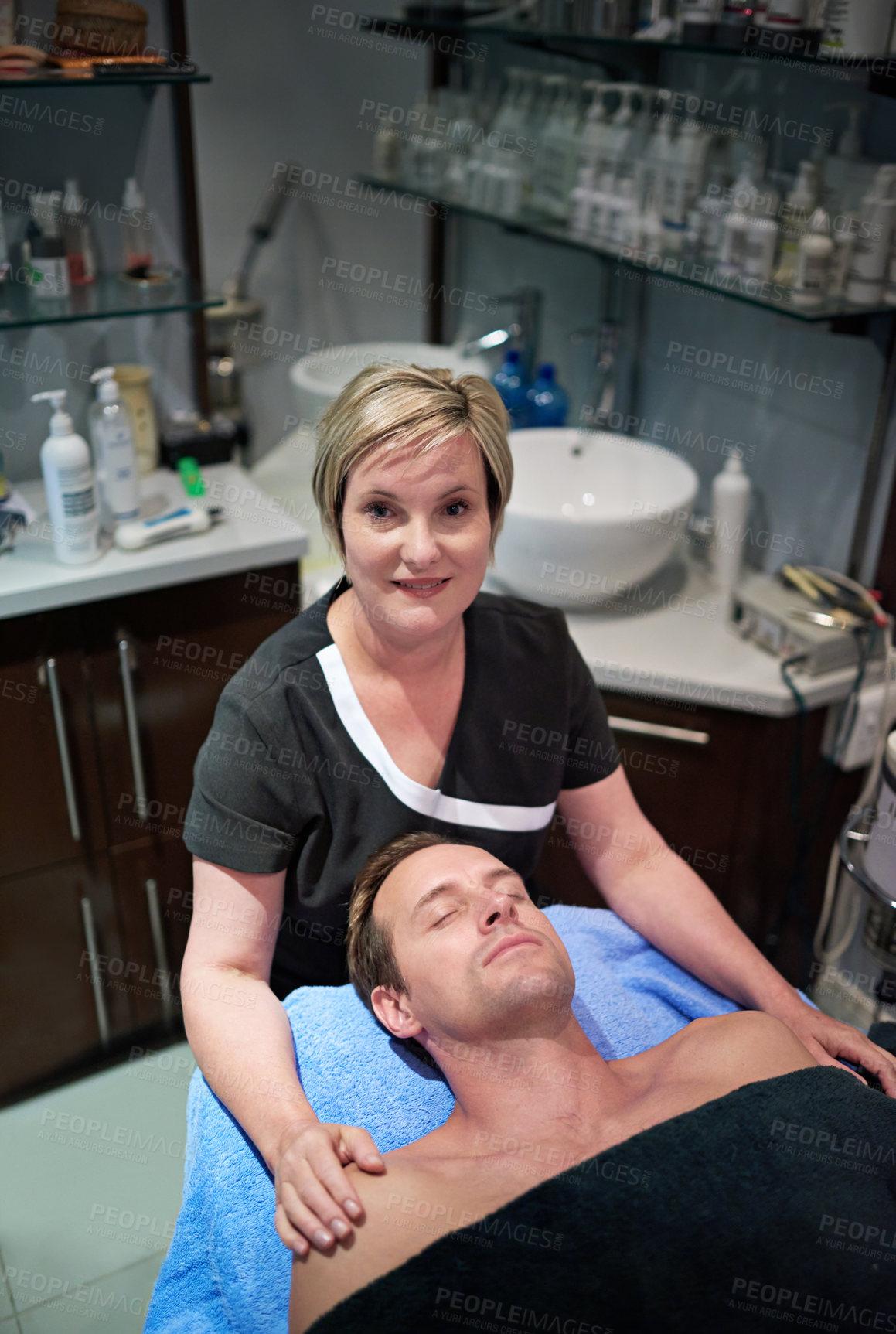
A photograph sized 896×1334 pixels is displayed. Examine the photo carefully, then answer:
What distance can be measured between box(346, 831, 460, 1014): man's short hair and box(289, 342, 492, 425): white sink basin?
1.26 metres

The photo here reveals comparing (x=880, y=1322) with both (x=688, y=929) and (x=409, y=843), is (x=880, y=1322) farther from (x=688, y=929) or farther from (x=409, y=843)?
(x=409, y=843)

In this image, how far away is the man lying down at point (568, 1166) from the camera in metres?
1.01

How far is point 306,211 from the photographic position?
2.63m

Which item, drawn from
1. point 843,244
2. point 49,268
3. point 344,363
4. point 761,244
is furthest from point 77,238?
point 843,244

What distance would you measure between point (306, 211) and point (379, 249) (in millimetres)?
198

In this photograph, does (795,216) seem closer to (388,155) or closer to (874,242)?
(874,242)

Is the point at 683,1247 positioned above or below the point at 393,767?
below

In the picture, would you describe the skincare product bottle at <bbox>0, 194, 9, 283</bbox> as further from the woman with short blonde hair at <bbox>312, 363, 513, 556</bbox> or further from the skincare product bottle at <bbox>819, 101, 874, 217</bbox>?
the skincare product bottle at <bbox>819, 101, 874, 217</bbox>

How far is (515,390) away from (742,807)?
1.04 meters

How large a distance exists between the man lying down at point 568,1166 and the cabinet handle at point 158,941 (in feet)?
3.01

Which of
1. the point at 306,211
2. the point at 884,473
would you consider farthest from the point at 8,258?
the point at 884,473

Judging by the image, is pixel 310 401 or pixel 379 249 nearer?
pixel 310 401

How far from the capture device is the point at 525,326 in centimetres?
258

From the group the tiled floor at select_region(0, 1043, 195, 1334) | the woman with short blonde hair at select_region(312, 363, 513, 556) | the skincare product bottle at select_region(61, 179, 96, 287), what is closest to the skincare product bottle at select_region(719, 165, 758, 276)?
the woman with short blonde hair at select_region(312, 363, 513, 556)
